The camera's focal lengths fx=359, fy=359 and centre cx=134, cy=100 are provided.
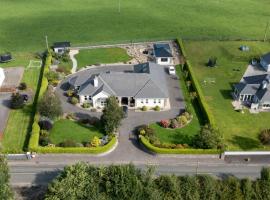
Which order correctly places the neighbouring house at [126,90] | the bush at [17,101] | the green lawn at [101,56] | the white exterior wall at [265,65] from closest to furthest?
1. the bush at [17,101]
2. the neighbouring house at [126,90]
3. the white exterior wall at [265,65]
4. the green lawn at [101,56]

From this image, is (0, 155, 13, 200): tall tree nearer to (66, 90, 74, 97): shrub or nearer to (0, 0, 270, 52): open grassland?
(66, 90, 74, 97): shrub

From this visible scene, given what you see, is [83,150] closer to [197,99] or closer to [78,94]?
[78,94]

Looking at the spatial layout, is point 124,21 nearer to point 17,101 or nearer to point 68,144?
point 17,101

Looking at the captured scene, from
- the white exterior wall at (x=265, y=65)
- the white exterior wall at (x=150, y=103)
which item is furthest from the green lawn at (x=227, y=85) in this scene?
the white exterior wall at (x=150, y=103)

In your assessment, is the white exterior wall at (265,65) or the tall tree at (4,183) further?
the white exterior wall at (265,65)

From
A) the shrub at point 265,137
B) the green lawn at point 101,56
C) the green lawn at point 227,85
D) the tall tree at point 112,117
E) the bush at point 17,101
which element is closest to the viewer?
the shrub at point 265,137

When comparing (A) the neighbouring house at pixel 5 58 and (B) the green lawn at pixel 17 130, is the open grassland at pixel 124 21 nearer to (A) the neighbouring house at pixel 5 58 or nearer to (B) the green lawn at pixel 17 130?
(A) the neighbouring house at pixel 5 58

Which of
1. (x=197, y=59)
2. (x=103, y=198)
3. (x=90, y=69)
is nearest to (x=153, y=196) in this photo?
(x=103, y=198)
